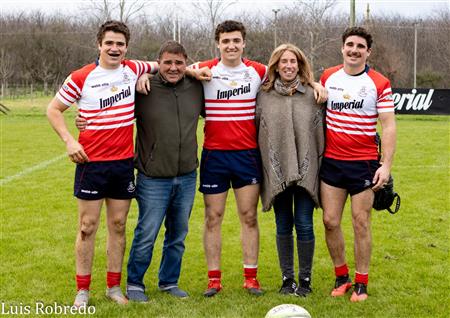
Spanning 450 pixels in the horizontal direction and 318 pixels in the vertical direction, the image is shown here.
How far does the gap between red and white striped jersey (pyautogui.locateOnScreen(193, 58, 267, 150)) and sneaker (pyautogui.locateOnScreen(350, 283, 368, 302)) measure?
1.49 m

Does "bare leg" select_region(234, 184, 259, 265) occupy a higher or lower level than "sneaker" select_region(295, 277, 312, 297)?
higher

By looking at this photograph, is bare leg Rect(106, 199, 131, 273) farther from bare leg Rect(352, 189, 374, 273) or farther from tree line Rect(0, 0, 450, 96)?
tree line Rect(0, 0, 450, 96)

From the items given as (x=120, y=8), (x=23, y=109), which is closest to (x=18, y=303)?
(x=23, y=109)

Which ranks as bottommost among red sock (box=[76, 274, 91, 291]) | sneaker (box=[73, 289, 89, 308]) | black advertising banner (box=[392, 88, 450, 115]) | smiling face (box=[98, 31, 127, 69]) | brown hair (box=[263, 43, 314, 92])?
sneaker (box=[73, 289, 89, 308])

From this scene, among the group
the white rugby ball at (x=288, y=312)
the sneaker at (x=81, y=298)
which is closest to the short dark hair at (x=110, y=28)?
the sneaker at (x=81, y=298)

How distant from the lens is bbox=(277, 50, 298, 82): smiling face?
478cm

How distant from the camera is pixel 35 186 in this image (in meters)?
10.3

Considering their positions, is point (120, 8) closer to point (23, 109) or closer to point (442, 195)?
point (23, 109)

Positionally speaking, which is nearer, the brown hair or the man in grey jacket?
the man in grey jacket

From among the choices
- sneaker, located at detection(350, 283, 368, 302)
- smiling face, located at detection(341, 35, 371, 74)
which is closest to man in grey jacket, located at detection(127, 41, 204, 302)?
smiling face, located at detection(341, 35, 371, 74)

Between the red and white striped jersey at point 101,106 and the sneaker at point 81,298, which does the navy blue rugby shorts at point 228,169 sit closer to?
the red and white striped jersey at point 101,106

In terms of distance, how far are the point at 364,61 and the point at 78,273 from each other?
9.56 feet

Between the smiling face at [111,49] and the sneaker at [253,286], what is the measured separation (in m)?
2.19

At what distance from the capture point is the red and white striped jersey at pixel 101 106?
4527mm
